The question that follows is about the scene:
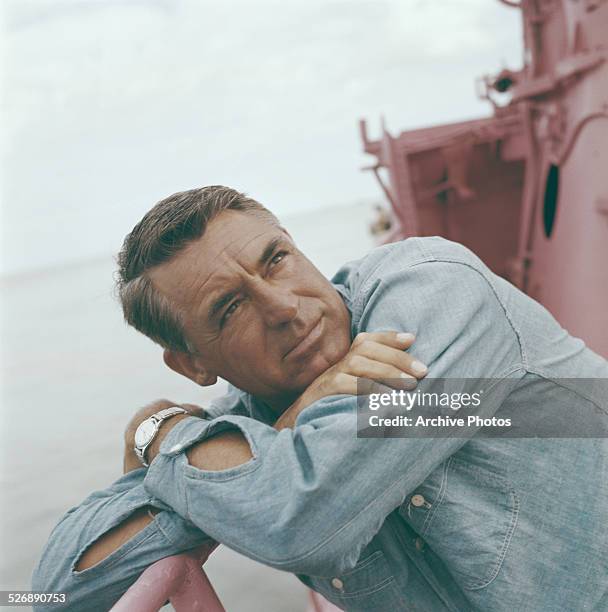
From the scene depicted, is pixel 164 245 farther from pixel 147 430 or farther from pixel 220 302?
pixel 147 430

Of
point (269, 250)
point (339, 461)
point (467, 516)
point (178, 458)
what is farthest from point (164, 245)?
point (467, 516)

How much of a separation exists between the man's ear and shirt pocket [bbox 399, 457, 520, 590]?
30.1 inches

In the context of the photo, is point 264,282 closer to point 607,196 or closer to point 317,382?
point 317,382

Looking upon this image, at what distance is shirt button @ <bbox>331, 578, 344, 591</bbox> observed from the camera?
5.51 ft

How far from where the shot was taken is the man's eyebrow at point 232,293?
1.79 m

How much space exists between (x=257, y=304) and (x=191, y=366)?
0.40 metres

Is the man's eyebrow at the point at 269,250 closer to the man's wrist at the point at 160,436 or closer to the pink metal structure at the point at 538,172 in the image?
the man's wrist at the point at 160,436

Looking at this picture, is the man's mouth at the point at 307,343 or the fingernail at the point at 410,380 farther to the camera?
the man's mouth at the point at 307,343

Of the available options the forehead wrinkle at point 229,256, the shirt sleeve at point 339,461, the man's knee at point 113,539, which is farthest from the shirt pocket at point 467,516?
the forehead wrinkle at point 229,256

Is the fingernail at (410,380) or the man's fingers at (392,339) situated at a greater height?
the man's fingers at (392,339)

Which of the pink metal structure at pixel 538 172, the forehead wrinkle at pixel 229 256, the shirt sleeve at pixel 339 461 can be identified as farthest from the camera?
the pink metal structure at pixel 538 172

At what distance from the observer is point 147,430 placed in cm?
177

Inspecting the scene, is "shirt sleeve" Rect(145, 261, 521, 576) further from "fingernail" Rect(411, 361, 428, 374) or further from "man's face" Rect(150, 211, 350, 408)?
"man's face" Rect(150, 211, 350, 408)

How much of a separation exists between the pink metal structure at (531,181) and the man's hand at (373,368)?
1.74 ft
